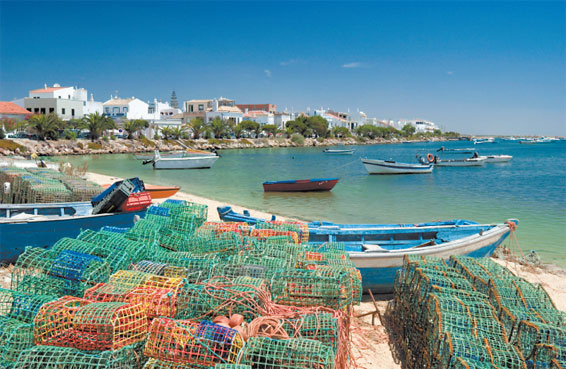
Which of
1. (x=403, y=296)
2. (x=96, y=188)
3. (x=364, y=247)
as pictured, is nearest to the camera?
(x=403, y=296)

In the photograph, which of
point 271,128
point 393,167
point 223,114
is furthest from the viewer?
point 271,128

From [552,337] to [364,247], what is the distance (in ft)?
13.6

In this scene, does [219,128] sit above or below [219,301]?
Result: above

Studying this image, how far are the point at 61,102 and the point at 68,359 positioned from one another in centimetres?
7203

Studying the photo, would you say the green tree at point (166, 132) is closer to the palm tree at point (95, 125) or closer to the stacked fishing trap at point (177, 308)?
the palm tree at point (95, 125)

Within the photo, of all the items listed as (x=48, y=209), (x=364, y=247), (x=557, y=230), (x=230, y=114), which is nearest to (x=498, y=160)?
(x=557, y=230)

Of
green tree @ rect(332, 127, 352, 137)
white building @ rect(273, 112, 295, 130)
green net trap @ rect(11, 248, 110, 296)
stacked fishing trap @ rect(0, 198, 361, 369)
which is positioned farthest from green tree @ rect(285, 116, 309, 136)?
green net trap @ rect(11, 248, 110, 296)

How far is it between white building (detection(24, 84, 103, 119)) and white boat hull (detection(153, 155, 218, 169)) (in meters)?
37.7

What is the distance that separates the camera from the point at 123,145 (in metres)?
59.0

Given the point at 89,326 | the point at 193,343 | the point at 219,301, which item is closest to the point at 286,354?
the point at 193,343

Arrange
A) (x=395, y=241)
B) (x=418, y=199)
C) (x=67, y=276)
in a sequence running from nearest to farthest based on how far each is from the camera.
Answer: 1. (x=67, y=276)
2. (x=395, y=241)
3. (x=418, y=199)

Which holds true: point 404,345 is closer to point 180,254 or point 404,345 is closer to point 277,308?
point 277,308

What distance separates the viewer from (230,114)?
8819 cm

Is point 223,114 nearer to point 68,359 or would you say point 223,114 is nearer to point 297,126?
point 297,126
